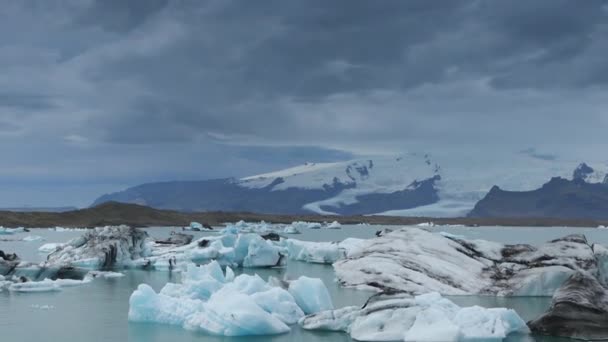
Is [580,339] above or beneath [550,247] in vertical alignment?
beneath

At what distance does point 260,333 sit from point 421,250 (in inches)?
400

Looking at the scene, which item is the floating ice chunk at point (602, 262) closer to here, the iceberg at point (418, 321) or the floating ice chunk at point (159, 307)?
the iceberg at point (418, 321)

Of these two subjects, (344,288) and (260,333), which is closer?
(260,333)

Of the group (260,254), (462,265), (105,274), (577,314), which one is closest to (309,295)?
(577,314)

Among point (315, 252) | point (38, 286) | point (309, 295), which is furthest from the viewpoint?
point (315, 252)

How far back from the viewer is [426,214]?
197 m

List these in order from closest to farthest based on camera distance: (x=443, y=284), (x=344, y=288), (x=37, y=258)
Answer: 1. (x=443, y=284)
2. (x=344, y=288)
3. (x=37, y=258)

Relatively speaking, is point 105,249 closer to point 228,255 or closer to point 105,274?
point 105,274

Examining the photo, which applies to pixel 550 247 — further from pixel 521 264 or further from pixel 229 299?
pixel 229 299

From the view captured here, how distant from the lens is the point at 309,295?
662 inches

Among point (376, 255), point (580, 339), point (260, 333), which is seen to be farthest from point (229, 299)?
point (376, 255)

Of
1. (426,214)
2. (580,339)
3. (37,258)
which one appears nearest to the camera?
(580,339)

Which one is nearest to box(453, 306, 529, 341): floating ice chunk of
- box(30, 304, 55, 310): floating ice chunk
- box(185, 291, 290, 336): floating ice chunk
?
box(185, 291, 290, 336): floating ice chunk

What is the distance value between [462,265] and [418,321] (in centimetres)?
1007
